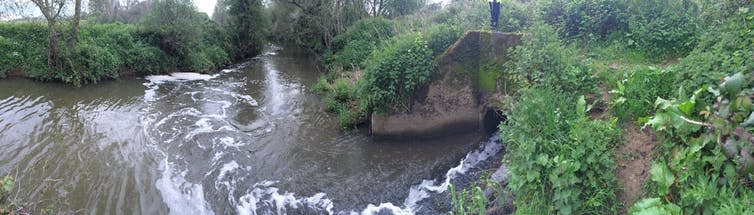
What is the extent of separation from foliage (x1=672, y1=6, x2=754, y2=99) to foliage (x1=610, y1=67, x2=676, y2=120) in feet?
0.47

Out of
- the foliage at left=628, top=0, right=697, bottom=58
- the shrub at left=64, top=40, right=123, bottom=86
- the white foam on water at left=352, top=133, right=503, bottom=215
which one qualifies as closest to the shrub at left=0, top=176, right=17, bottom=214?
the white foam on water at left=352, top=133, right=503, bottom=215

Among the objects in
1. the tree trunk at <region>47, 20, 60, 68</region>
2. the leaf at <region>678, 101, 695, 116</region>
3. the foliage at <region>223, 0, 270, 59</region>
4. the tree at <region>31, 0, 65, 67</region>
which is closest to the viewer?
the leaf at <region>678, 101, 695, 116</region>

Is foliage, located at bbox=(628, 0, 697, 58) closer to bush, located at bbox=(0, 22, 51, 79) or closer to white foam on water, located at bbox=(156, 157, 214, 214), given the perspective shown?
white foam on water, located at bbox=(156, 157, 214, 214)

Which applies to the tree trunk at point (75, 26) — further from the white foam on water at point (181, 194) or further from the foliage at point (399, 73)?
the foliage at point (399, 73)

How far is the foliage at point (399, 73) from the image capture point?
24.6 feet

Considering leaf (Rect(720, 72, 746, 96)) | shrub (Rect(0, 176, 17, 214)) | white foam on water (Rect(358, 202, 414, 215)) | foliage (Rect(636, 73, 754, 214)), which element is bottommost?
white foam on water (Rect(358, 202, 414, 215))

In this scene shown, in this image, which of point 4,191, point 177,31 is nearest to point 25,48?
point 177,31

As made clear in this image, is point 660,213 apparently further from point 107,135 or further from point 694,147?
point 107,135

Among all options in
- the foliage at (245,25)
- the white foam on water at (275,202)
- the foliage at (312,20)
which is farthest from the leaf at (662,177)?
the foliage at (245,25)

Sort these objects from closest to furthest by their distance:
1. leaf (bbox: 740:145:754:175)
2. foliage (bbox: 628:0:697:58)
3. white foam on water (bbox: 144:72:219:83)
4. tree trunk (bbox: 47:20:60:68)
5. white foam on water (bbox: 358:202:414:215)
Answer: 1. leaf (bbox: 740:145:754:175)
2. white foam on water (bbox: 358:202:414:215)
3. foliage (bbox: 628:0:697:58)
4. tree trunk (bbox: 47:20:60:68)
5. white foam on water (bbox: 144:72:219:83)

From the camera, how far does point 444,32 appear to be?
26.2ft

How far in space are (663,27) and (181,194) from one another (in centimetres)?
856

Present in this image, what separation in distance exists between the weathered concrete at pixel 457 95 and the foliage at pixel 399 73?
22 centimetres

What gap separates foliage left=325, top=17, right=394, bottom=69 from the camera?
15.7 meters
